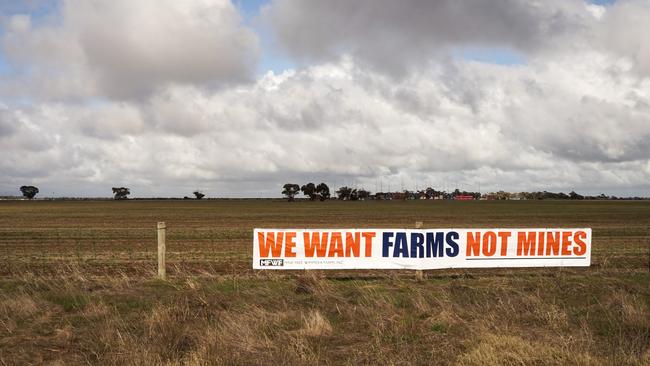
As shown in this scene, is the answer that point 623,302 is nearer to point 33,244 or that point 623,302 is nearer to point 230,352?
point 230,352

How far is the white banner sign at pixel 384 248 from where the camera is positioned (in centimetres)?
1134

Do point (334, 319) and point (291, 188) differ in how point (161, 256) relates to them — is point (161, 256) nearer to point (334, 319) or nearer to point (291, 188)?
point (334, 319)

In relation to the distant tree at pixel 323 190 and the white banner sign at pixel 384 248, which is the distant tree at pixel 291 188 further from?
the white banner sign at pixel 384 248

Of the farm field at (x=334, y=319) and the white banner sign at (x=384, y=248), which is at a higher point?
the white banner sign at (x=384, y=248)

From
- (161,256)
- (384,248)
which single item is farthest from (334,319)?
(161,256)

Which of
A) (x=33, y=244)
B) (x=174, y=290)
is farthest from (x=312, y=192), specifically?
(x=174, y=290)

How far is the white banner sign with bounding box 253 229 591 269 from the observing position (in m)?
11.3

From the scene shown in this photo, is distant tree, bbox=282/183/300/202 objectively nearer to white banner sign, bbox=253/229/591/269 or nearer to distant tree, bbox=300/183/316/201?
distant tree, bbox=300/183/316/201

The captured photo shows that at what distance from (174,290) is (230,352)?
4141 millimetres

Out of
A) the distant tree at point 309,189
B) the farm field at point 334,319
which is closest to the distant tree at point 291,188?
the distant tree at point 309,189

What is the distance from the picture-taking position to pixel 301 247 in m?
11.4

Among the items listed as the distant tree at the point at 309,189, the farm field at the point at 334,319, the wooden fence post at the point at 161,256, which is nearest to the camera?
the farm field at the point at 334,319

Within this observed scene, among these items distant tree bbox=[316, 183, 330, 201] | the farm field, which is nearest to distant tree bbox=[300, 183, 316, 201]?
distant tree bbox=[316, 183, 330, 201]

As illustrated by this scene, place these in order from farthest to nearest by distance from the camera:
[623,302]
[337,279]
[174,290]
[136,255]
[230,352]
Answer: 1. [136,255]
2. [337,279]
3. [174,290]
4. [623,302]
5. [230,352]
